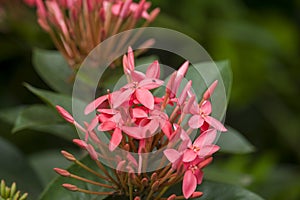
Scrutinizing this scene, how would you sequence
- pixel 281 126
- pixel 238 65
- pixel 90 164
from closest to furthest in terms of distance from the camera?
1. pixel 90 164
2. pixel 238 65
3. pixel 281 126

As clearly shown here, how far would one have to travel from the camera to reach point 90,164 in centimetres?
94

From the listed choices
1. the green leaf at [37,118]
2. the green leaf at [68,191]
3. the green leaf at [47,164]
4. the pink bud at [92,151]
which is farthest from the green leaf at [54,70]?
the pink bud at [92,151]

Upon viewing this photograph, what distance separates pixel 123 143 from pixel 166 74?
1.14ft

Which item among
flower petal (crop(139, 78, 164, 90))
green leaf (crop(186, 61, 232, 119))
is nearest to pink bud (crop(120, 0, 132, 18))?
green leaf (crop(186, 61, 232, 119))

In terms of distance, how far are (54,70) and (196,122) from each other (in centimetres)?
53

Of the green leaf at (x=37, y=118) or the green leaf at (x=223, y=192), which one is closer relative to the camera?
the green leaf at (x=223, y=192)

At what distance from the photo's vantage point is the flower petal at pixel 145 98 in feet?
2.51

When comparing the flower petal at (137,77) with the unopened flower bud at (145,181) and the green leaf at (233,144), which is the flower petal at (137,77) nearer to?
the unopened flower bud at (145,181)

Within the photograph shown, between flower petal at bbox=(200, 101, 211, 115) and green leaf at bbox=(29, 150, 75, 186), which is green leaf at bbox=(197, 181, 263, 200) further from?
green leaf at bbox=(29, 150, 75, 186)

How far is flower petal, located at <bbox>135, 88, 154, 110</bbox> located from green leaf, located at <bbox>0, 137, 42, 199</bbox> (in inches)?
20.6

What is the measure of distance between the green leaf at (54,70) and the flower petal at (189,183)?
1.64 feet

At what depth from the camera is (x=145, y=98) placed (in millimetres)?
769

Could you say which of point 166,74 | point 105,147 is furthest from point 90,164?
point 166,74

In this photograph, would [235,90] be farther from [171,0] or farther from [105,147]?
[105,147]
